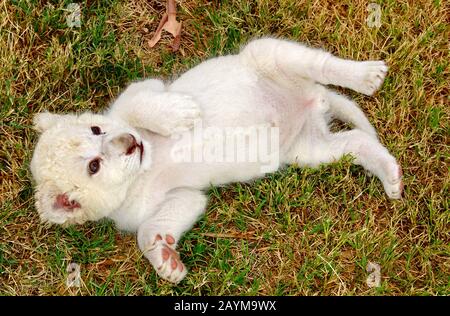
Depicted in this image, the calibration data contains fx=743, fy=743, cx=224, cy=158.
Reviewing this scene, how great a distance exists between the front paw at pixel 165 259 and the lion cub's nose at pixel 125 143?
485 mm

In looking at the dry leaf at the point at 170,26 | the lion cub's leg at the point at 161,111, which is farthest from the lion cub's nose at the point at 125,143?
the dry leaf at the point at 170,26

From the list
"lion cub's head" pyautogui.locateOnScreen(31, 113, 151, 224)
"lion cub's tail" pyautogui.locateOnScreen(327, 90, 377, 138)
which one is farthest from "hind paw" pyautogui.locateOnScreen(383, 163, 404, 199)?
"lion cub's head" pyautogui.locateOnScreen(31, 113, 151, 224)

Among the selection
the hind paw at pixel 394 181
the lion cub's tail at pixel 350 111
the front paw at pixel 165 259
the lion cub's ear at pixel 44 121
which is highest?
the lion cub's ear at pixel 44 121

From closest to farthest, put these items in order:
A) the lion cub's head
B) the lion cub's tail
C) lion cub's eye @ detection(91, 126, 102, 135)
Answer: the lion cub's head → lion cub's eye @ detection(91, 126, 102, 135) → the lion cub's tail

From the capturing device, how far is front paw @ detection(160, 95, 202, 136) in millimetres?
4039

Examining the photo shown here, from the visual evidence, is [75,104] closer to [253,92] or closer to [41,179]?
[41,179]

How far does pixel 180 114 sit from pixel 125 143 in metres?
0.37

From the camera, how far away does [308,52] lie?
4238mm

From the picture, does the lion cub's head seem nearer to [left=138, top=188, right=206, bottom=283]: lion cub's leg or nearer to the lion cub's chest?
the lion cub's chest

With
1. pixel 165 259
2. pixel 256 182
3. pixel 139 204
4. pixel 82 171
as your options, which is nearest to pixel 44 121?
pixel 82 171

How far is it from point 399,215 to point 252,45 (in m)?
1.30

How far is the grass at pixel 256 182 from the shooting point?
4.16 metres

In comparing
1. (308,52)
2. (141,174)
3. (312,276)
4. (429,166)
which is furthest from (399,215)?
(141,174)

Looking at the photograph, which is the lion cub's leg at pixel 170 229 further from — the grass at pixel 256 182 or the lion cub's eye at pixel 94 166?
the lion cub's eye at pixel 94 166
